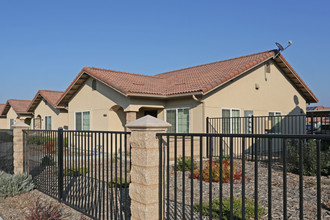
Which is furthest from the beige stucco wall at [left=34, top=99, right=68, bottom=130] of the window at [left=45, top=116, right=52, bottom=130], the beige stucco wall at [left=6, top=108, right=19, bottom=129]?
the beige stucco wall at [left=6, top=108, right=19, bottom=129]

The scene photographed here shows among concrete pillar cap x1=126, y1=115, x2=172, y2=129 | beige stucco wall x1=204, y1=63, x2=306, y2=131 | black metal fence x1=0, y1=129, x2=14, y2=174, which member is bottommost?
black metal fence x1=0, y1=129, x2=14, y2=174

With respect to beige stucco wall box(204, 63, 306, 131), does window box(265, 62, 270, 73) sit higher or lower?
higher

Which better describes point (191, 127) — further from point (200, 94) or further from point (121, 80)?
point (121, 80)

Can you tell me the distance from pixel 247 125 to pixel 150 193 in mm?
11235

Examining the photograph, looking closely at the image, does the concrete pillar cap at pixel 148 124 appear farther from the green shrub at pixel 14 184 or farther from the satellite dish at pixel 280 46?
the satellite dish at pixel 280 46

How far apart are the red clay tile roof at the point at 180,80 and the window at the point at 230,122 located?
5.68 ft

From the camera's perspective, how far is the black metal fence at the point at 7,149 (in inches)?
340

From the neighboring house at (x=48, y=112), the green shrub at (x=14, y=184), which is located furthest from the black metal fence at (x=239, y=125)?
the neighboring house at (x=48, y=112)

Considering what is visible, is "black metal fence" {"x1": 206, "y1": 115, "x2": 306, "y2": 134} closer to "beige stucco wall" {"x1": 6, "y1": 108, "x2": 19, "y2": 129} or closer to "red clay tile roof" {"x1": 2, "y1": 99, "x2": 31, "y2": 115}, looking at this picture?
"red clay tile roof" {"x1": 2, "y1": 99, "x2": 31, "y2": 115}

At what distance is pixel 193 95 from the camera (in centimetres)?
1230

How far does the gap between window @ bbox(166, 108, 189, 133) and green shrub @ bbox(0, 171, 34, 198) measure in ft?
25.2

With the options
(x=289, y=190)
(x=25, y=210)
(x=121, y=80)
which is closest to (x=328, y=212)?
(x=289, y=190)

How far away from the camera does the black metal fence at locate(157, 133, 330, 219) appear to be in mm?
2473

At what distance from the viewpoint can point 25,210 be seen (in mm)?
5824
